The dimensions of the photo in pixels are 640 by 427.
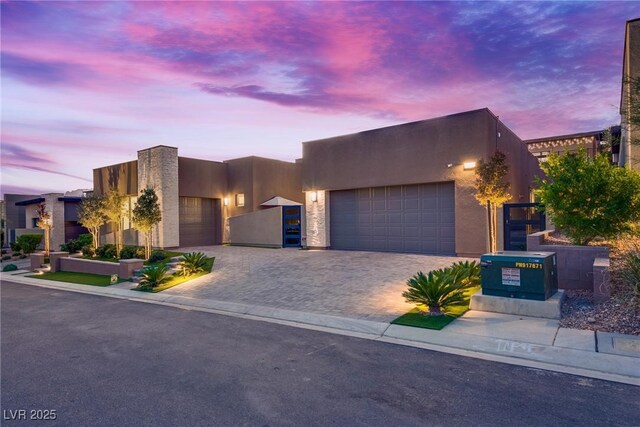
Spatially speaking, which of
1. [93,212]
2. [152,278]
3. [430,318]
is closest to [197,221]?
[93,212]

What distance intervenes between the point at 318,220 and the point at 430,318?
13.0 metres

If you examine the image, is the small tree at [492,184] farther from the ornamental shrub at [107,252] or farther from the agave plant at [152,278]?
the ornamental shrub at [107,252]

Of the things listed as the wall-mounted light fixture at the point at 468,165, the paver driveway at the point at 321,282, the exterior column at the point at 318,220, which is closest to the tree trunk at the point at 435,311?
the paver driveway at the point at 321,282

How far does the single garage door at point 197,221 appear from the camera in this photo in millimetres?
26312

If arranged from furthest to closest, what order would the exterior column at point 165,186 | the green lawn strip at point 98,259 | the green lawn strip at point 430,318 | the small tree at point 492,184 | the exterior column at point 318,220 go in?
1. the exterior column at point 165,186
2. the exterior column at point 318,220
3. the green lawn strip at point 98,259
4. the small tree at point 492,184
5. the green lawn strip at point 430,318

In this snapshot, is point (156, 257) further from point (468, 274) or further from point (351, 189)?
point (468, 274)

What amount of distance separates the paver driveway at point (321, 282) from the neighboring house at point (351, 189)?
1722mm

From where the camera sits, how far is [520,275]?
352 inches

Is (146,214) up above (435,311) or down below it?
above

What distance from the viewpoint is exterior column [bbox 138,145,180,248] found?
2461 centimetres

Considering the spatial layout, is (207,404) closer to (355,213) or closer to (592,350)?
(592,350)

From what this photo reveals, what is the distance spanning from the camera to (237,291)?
42.4ft

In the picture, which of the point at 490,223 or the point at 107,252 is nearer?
the point at 490,223

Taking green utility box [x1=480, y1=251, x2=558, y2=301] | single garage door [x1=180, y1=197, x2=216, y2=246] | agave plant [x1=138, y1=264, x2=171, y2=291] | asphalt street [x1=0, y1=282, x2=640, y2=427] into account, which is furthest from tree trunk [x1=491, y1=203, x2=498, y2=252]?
single garage door [x1=180, y1=197, x2=216, y2=246]
